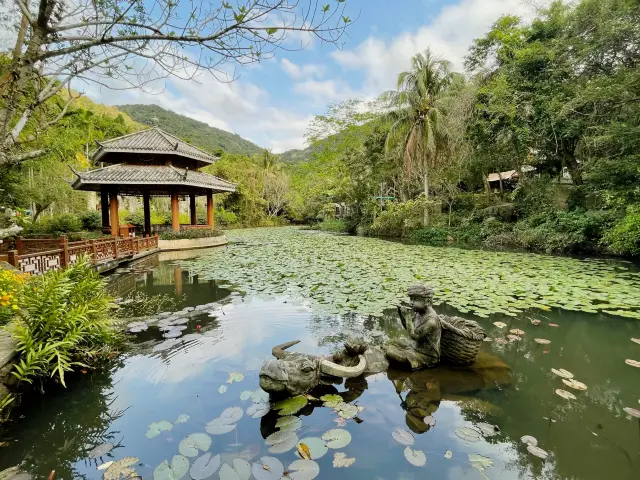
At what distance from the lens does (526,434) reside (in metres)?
2.30

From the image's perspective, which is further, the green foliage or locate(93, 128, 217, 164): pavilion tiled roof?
locate(93, 128, 217, 164): pavilion tiled roof

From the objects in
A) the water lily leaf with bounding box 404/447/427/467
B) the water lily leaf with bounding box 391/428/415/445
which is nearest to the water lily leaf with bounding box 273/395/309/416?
the water lily leaf with bounding box 391/428/415/445

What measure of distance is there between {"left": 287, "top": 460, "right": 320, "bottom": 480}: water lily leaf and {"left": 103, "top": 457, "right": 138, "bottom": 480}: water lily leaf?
0.99m

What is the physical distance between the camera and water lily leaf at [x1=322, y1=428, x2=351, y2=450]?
7.07 ft

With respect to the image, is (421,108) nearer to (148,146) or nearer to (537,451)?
(148,146)

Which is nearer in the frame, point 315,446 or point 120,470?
point 120,470

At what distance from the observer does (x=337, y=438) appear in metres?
2.21

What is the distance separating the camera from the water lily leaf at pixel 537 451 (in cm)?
208

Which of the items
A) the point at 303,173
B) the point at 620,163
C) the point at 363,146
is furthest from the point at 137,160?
the point at 303,173

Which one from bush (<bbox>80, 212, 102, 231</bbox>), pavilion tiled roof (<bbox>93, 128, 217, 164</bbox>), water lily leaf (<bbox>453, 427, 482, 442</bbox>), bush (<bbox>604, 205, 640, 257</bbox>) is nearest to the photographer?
water lily leaf (<bbox>453, 427, 482, 442</bbox>)

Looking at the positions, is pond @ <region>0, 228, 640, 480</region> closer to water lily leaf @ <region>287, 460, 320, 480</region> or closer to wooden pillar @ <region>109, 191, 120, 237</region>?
water lily leaf @ <region>287, 460, 320, 480</region>

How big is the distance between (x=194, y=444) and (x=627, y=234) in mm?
11686

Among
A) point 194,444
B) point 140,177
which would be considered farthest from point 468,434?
point 140,177

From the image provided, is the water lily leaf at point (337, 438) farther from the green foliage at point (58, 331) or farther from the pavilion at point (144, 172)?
the pavilion at point (144, 172)
